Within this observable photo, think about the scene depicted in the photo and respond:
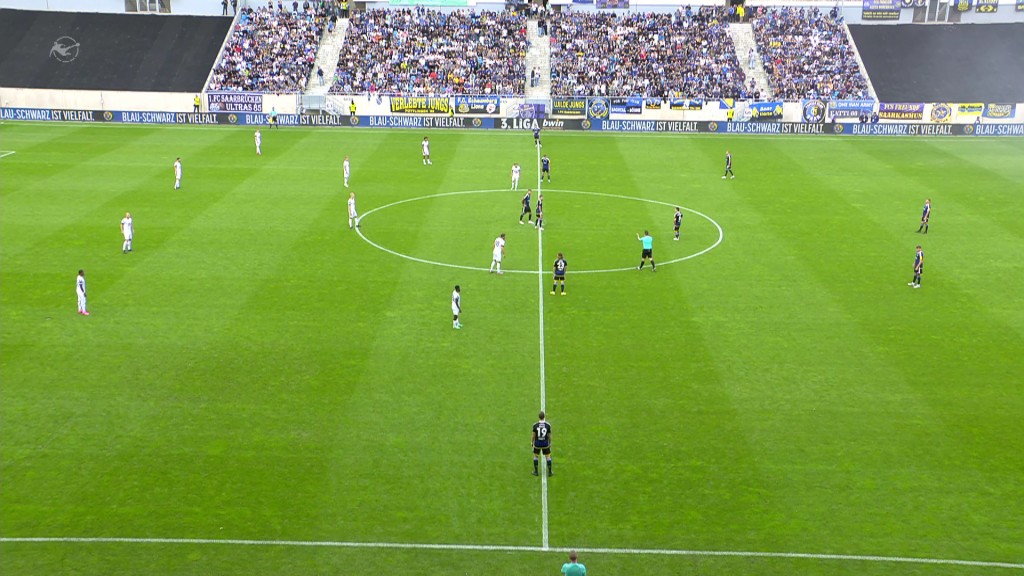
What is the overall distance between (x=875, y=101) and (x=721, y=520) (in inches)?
2442

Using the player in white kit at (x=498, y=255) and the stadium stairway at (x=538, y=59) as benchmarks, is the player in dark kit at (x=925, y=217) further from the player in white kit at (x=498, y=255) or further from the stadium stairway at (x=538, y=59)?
the stadium stairway at (x=538, y=59)

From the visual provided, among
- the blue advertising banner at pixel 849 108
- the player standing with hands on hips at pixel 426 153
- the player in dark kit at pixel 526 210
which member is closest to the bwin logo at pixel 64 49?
the player standing with hands on hips at pixel 426 153

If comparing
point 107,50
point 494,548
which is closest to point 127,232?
point 494,548

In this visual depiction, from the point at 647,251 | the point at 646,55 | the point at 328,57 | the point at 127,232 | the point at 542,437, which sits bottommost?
the point at 542,437

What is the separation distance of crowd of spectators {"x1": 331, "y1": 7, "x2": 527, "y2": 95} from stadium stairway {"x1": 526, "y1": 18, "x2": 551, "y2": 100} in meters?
0.75

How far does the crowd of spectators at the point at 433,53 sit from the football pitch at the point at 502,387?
34233mm

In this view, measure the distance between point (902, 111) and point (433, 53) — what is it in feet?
124

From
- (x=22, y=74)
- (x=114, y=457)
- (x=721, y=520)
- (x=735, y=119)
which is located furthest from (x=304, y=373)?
(x=22, y=74)

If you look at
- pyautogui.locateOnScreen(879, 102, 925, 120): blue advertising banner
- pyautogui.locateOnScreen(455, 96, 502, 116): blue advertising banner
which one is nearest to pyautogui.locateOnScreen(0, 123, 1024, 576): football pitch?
pyautogui.locateOnScreen(455, 96, 502, 116): blue advertising banner

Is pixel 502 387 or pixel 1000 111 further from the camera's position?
pixel 1000 111

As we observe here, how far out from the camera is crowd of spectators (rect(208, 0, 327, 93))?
246 ft

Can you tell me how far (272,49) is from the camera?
79.5m

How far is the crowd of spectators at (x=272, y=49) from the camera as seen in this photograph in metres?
75.1

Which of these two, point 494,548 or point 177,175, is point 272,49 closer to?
point 177,175
